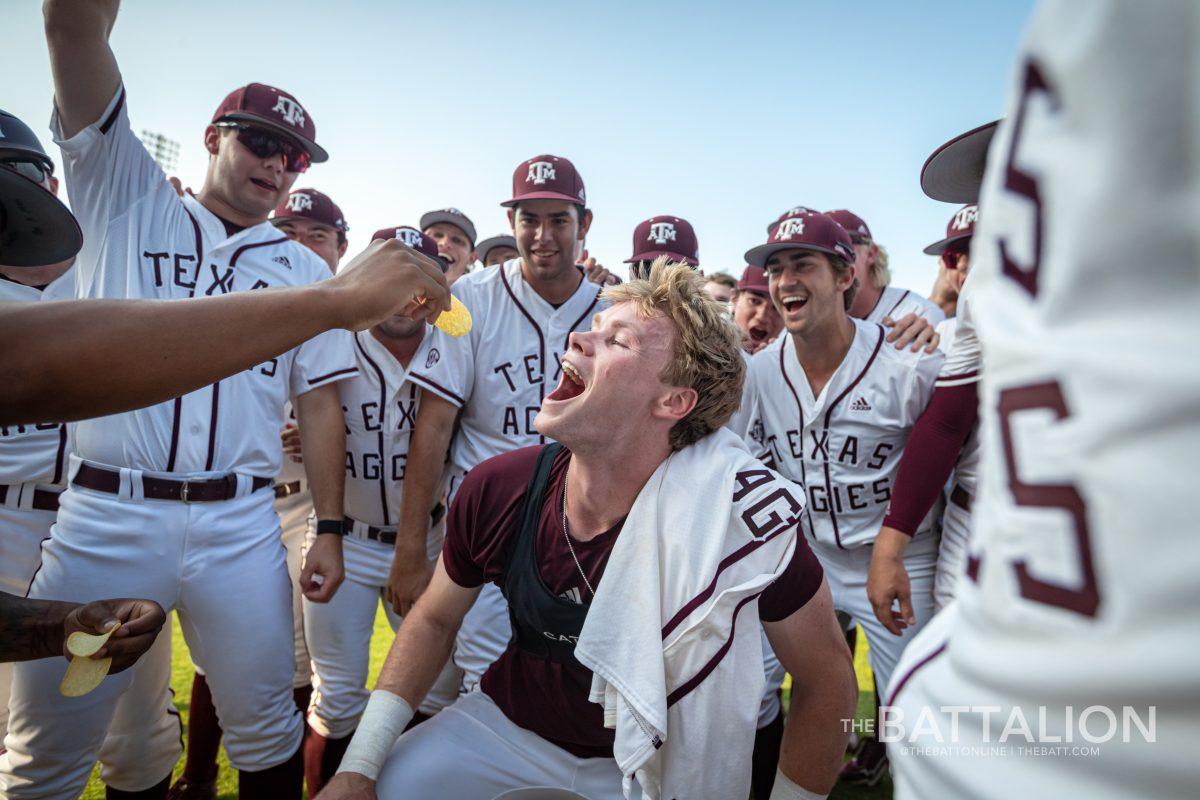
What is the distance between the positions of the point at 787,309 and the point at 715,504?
199cm

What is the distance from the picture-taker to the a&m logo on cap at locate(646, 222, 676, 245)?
469cm

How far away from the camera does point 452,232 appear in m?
6.20

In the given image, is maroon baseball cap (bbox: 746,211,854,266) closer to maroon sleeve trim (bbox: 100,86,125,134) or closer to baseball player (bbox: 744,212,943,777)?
baseball player (bbox: 744,212,943,777)

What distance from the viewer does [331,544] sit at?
3.05m

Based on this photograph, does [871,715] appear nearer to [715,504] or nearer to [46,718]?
[715,504]

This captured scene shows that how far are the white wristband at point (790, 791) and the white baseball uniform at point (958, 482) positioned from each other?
1303 mm

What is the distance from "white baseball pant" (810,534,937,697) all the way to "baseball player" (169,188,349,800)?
2.66 m

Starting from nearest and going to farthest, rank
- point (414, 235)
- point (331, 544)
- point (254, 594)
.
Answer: point (254, 594) < point (331, 544) < point (414, 235)

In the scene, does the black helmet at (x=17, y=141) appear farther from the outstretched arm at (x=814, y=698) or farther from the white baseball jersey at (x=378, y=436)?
the outstretched arm at (x=814, y=698)

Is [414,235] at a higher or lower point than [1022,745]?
higher

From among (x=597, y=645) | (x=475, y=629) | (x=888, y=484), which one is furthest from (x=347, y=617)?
(x=888, y=484)

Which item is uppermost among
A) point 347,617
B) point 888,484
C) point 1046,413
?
point 1046,413

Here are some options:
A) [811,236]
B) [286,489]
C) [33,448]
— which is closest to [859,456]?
[811,236]

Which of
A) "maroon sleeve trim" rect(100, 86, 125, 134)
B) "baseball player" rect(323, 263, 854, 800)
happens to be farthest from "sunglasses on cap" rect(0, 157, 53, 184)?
"baseball player" rect(323, 263, 854, 800)
